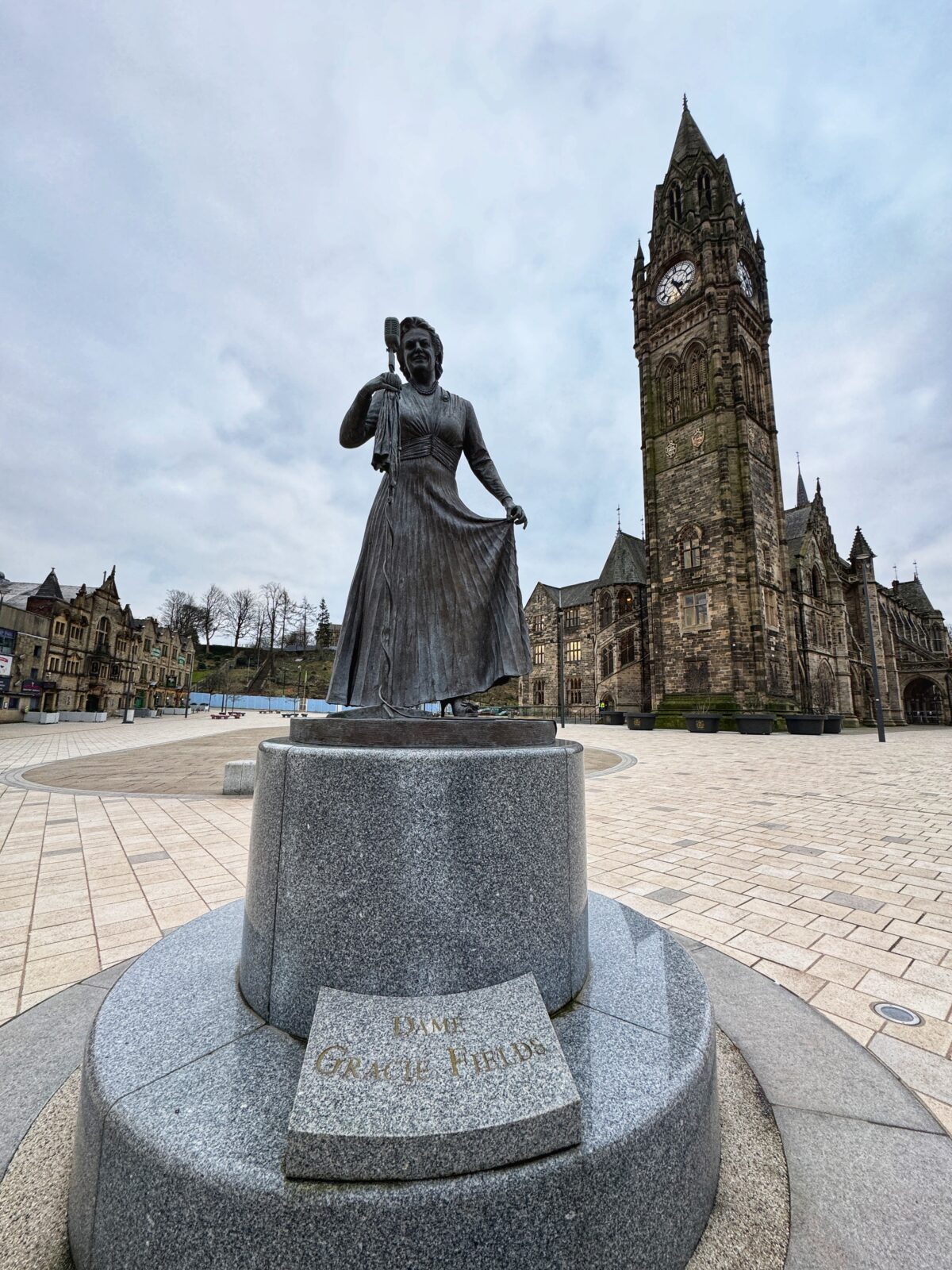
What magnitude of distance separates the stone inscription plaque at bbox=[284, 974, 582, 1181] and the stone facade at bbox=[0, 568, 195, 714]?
43.4 m

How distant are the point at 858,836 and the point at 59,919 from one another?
7.42 m

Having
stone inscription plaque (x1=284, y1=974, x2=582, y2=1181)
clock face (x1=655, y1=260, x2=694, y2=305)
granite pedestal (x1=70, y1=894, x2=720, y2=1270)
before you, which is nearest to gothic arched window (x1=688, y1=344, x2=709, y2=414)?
clock face (x1=655, y1=260, x2=694, y2=305)

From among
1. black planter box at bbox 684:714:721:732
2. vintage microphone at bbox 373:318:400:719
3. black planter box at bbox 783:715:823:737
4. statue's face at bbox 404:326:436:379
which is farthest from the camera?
black planter box at bbox 684:714:721:732

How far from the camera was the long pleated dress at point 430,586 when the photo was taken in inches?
109

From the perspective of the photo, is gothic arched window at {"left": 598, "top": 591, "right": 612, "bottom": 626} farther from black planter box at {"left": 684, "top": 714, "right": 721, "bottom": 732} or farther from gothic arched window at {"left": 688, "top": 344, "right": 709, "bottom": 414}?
black planter box at {"left": 684, "top": 714, "right": 721, "bottom": 732}

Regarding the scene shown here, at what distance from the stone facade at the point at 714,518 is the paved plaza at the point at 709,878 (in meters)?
18.4

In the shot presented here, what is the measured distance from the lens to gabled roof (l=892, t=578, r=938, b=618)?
5706 cm

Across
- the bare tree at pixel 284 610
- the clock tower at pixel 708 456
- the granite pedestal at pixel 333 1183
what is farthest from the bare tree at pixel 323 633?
the granite pedestal at pixel 333 1183

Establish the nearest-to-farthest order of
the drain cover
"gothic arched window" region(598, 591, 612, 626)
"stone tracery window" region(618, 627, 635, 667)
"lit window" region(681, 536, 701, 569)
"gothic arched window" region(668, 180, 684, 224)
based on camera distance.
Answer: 1. the drain cover
2. "lit window" region(681, 536, 701, 569)
3. "gothic arched window" region(668, 180, 684, 224)
4. "stone tracery window" region(618, 627, 635, 667)
5. "gothic arched window" region(598, 591, 612, 626)

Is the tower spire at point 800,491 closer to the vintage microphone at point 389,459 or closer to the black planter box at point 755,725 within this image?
the black planter box at point 755,725

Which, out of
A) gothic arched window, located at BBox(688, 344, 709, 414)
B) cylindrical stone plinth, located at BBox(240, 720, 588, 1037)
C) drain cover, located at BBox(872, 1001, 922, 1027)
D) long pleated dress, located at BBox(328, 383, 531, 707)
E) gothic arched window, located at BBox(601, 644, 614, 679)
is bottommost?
drain cover, located at BBox(872, 1001, 922, 1027)

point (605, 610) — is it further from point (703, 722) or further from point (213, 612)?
point (213, 612)

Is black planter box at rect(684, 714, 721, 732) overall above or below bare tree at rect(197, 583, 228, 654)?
below

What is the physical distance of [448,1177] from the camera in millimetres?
1158
